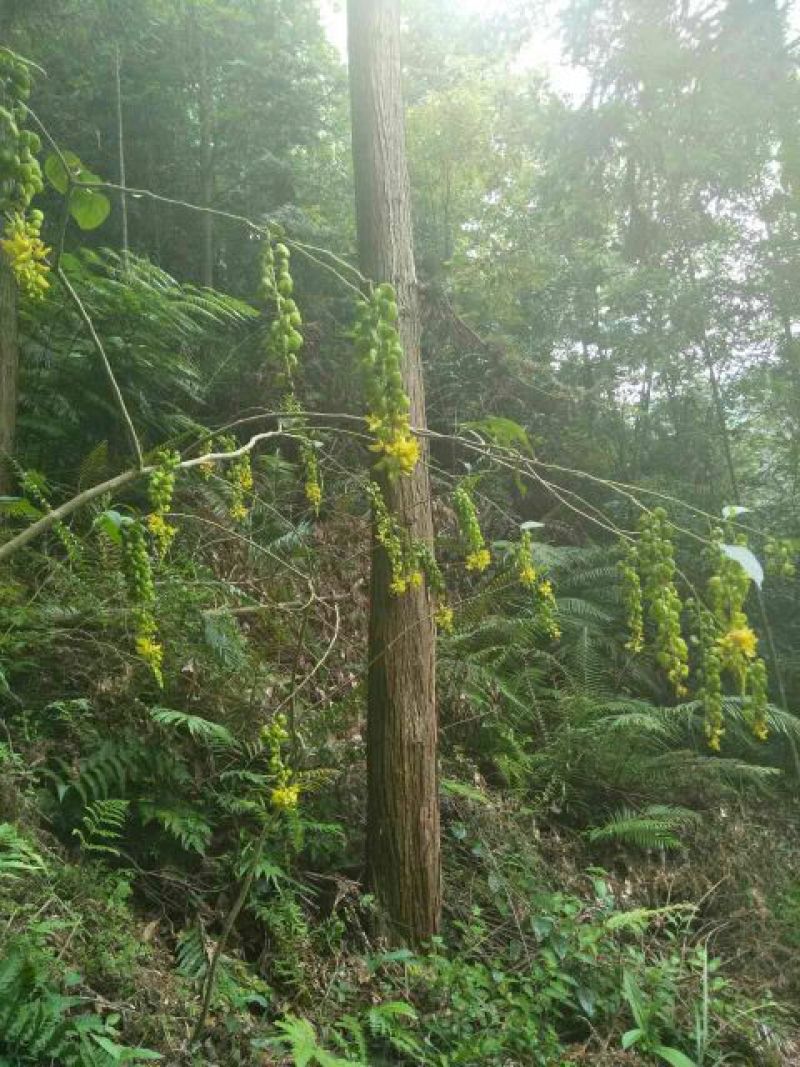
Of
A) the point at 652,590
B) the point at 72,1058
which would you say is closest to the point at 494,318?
the point at 652,590

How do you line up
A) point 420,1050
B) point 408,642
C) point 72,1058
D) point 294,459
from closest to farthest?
point 72,1058
point 420,1050
point 408,642
point 294,459

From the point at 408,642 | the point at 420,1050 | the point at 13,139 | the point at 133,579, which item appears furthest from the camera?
the point at 408,642

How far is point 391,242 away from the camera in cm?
286

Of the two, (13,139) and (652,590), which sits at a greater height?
(13,139)

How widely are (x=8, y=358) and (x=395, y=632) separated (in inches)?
107

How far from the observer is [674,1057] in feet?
8.14

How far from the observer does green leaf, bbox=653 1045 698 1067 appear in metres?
2.46

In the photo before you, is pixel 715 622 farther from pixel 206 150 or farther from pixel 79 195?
pixel 206 150

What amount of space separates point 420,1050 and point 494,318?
7.99 m

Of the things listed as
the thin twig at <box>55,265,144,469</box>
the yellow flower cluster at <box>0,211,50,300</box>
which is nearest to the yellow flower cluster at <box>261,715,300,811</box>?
the thin twig at <box>55,265,144,469</box>

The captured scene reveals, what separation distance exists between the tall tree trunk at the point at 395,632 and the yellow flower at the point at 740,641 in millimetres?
1255

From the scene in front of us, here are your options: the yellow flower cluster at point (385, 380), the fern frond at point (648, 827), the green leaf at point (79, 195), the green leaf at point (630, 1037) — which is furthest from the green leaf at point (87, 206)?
the fern frond at point (648, 827)

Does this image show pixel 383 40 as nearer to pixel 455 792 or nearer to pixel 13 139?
pixel 13 139

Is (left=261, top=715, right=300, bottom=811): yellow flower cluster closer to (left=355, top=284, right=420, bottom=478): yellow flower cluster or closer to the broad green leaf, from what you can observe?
(left=355, top=284, right=420, bottom=478): yellow flower cluster
